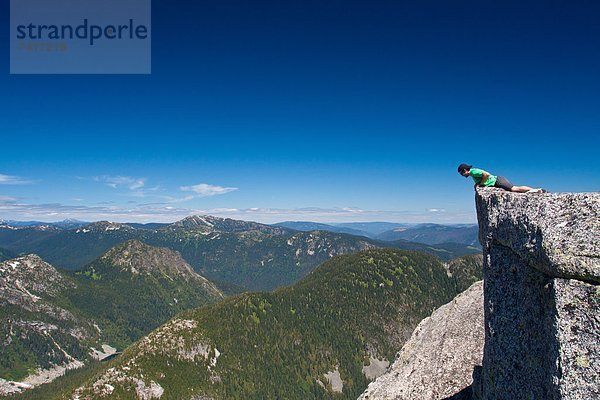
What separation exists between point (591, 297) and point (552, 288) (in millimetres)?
970

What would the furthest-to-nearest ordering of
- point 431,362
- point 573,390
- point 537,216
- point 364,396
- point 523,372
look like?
1. point 364,396
2. point 431,362
3. point 523,372
4. point 537,216
5. point 573,390

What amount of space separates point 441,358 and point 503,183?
603 inches

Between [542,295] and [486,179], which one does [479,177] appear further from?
[542,295]

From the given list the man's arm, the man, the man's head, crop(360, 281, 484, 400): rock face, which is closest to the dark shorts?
the man

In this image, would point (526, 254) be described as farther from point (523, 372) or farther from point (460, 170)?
point (460, 170)

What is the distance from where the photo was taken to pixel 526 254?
1295 centimetres

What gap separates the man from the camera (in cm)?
1588

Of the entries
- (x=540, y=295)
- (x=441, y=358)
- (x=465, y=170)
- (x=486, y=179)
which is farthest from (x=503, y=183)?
(x=441, y=358)

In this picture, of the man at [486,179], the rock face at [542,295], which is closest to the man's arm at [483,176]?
the man at [486,179]

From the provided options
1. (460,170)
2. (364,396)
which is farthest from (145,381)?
(460,170)

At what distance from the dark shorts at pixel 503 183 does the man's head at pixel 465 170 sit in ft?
4.83

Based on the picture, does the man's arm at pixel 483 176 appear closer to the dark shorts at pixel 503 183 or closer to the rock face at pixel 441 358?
the dark shorts at pixel 503 183

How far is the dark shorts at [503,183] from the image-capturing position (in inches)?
654

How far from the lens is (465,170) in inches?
734
